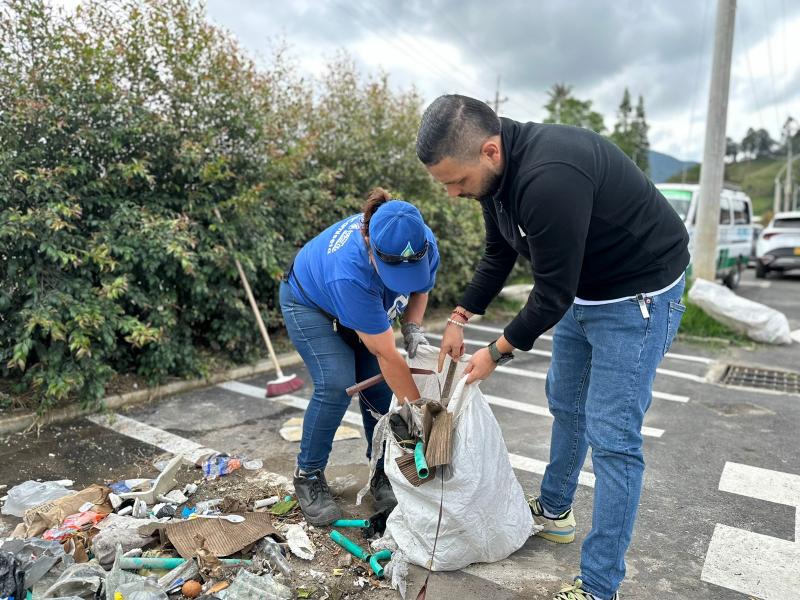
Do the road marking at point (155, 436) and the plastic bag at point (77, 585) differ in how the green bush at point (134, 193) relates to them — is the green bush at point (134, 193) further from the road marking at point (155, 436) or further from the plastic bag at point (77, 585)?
the plastic bag at point (77, 585)

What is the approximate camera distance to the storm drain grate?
516 cm

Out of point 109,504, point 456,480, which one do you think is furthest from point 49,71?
point 456,480

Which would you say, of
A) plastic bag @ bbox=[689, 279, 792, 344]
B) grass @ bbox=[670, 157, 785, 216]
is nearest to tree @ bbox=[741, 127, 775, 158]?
grass @ bbox=[670, 157, 785, 216]

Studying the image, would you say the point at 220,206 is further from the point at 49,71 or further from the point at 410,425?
the point at 410,425

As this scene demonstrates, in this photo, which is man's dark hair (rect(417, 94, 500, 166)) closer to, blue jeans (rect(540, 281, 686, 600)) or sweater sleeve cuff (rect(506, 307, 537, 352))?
sweater sleeve cuff (rect(506, 307, 537, 352))

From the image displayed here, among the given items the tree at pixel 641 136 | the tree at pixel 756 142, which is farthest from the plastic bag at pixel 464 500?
the tree at pixel 756 142

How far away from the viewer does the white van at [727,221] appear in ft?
33.1

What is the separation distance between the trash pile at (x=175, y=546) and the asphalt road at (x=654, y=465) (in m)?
0.27

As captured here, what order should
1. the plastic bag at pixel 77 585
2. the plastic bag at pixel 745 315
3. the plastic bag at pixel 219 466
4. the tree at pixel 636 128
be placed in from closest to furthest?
1. the plastic bag at pixel 77 585
2. the plastic bag at pixel 219 466
3. the plastic bag at pixel 745 315
4. the tree at pixel 636 128

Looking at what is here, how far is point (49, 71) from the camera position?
4336 millimetres

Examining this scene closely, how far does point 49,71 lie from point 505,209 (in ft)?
13.3

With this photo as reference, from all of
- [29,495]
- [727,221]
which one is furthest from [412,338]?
[727,221]

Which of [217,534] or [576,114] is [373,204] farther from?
[576,114]

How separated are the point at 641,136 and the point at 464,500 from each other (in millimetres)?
77470
